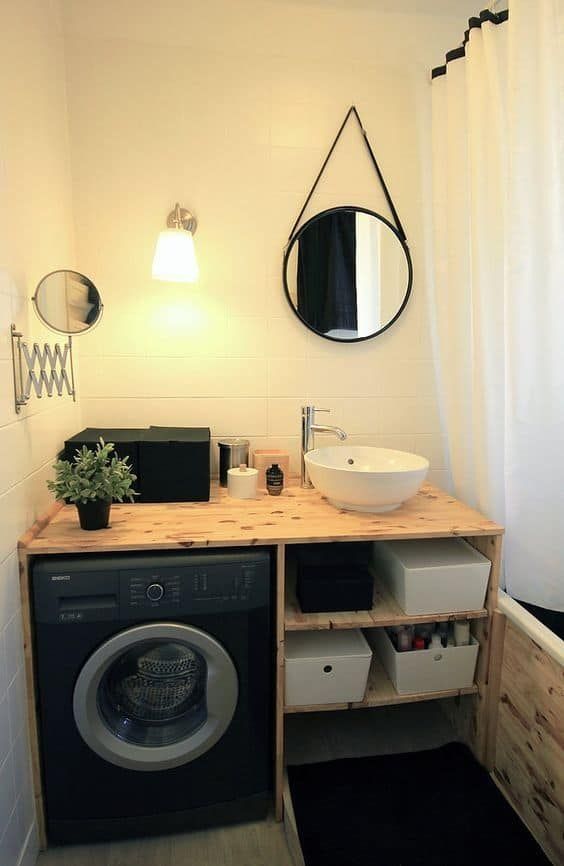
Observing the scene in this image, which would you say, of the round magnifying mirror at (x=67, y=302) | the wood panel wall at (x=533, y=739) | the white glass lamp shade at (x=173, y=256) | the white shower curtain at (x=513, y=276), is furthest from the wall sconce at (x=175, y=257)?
the wood panel wall at (x=533, y=739)

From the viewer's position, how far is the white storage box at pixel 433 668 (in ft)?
5.26

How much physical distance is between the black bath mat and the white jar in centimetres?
89

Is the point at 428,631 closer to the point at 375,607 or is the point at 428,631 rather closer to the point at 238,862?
the point at 375,607

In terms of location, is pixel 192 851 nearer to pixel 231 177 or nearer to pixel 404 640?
pixel 404 640

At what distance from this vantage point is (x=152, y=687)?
1567 millimetres

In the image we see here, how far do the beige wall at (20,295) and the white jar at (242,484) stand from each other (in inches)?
22.8

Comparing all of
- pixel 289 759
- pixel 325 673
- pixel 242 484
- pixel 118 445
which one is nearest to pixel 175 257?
pixel 118 445

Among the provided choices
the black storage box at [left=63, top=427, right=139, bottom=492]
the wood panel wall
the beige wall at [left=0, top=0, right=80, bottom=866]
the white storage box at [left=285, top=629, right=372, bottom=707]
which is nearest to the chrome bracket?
the beige wall at [left=0, top=0, right=80, bottom=866]

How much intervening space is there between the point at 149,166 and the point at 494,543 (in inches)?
68.8

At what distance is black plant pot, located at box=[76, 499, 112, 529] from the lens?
4.68ft

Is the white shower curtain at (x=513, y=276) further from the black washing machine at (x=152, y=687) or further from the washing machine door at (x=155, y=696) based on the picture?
the washing machine door at (x=155, y=696)

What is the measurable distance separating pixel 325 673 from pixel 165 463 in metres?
0.82

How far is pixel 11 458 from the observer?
1.30 meters

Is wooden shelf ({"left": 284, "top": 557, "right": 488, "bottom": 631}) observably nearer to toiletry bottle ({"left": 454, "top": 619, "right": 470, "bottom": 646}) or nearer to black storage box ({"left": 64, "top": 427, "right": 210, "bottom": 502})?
toiletry bottle ({"left": 454, "top": 619, "right": 470, "bottom": 646})
